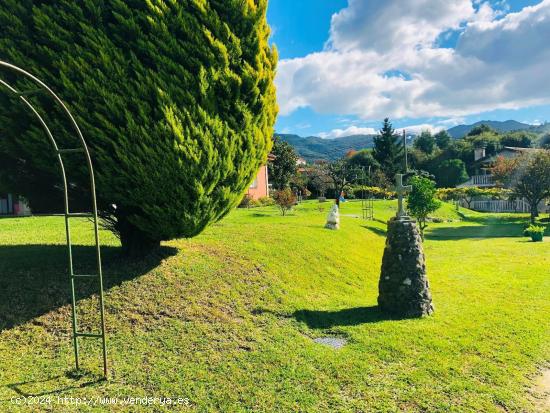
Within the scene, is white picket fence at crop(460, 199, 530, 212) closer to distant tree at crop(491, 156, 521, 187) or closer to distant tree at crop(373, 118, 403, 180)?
distant tree at crop(491, 156, 521, 187)

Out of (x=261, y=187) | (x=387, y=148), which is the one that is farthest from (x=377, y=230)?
(x=387, y=148)

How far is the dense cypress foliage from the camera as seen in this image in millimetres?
6000

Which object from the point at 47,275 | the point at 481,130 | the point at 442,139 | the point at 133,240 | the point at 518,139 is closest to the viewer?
the point at 47,275

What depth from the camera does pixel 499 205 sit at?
4381 cm

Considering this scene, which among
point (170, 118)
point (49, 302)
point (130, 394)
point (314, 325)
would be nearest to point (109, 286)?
point (49, 302)

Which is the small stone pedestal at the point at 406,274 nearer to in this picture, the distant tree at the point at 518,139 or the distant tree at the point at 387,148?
the distant tree at the point at 387,148

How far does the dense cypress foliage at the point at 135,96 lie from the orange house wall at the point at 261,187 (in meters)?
26.1

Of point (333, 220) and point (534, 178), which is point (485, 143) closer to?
point (534, 178)

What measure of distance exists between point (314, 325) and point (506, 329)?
3772 mm

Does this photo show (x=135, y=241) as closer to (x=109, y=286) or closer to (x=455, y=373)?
(x=109, y=286)

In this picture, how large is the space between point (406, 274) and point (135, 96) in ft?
20.2

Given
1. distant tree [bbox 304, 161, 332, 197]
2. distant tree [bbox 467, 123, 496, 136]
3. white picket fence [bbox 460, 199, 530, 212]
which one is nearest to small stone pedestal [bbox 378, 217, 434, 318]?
distant tree [bbox 304, 161, 332, 197]

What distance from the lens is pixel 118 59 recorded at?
6070 mm

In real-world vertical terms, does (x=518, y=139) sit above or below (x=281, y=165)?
above
